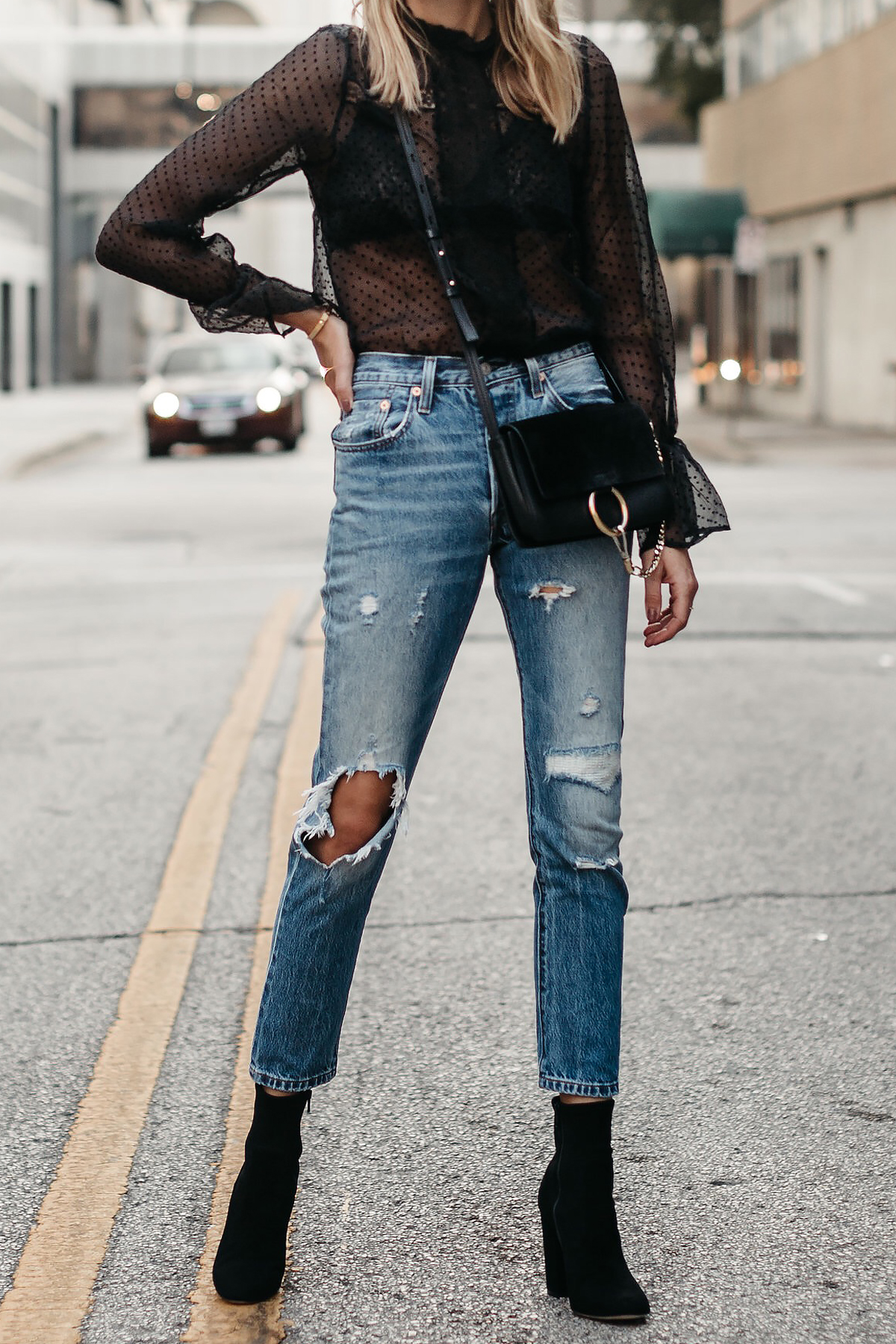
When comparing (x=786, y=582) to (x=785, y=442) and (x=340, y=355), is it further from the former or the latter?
(x=785, y=442)

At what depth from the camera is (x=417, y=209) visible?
2662mm

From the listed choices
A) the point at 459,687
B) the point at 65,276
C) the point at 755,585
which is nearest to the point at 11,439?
the point at 755,585

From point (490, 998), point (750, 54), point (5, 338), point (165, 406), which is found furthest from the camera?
point (5, 338)

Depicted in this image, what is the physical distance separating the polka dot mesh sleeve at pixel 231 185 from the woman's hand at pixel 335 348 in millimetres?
26

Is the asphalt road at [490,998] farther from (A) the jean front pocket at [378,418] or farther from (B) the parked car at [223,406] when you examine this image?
(B) the parked car at [223,406]

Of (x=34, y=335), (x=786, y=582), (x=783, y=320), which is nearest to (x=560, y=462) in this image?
(x=786, y=582)

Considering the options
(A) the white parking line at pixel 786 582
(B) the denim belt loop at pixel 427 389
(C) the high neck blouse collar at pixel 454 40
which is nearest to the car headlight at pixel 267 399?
(A) the white parking line at pixel 786 582

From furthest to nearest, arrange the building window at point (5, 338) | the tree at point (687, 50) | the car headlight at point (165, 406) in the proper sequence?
the building window at point (5, 338) → the tree at point (687, 50) → the car headlight at point (165, 406)

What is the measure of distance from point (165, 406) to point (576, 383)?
21.3 m

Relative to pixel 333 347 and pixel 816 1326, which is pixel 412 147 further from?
pixel 816 1326

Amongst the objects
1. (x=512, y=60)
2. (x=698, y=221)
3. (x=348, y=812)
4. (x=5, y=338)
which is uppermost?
(x=698, y=221)

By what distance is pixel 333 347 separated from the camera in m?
2.72

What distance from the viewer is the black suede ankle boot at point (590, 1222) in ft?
8.95

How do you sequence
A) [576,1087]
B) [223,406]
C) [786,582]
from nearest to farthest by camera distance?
[576,1087] → [786,582] → [223,406]
